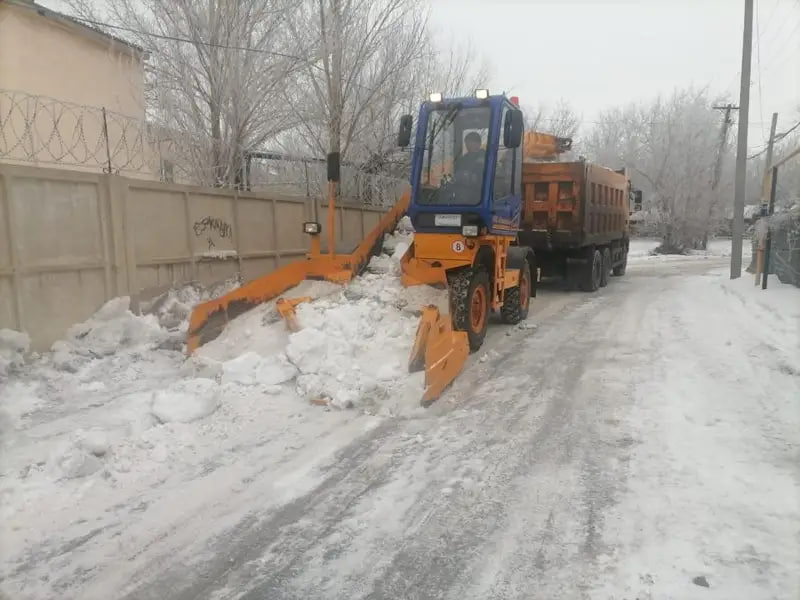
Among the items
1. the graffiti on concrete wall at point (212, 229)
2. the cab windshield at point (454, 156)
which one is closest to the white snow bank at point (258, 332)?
the cab windshield at point (454, 156)

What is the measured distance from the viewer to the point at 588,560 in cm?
300

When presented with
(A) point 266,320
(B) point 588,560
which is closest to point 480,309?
(A) point 266,320

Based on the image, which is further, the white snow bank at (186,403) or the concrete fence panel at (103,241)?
the concrete fence panel at (103,241)

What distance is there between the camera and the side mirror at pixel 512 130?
6.89m

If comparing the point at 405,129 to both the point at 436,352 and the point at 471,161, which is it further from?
the point at 436,352

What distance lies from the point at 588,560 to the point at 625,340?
5.44 meters

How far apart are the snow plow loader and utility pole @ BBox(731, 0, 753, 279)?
9543mm

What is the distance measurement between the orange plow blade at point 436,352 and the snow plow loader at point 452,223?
1.86ft

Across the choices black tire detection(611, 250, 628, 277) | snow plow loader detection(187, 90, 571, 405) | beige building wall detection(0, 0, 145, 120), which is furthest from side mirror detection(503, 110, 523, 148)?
black tire detection(611, 250, 628, 277)

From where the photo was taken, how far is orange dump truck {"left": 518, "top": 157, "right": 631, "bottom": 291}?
11.9 m

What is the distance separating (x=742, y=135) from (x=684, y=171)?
18438 millimetres

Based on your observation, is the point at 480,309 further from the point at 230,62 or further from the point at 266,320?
the point at 230,62

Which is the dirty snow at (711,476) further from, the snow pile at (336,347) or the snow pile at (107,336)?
the snow pile at (107,336)

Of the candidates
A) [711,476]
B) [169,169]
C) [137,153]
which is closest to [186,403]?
[711,476]
